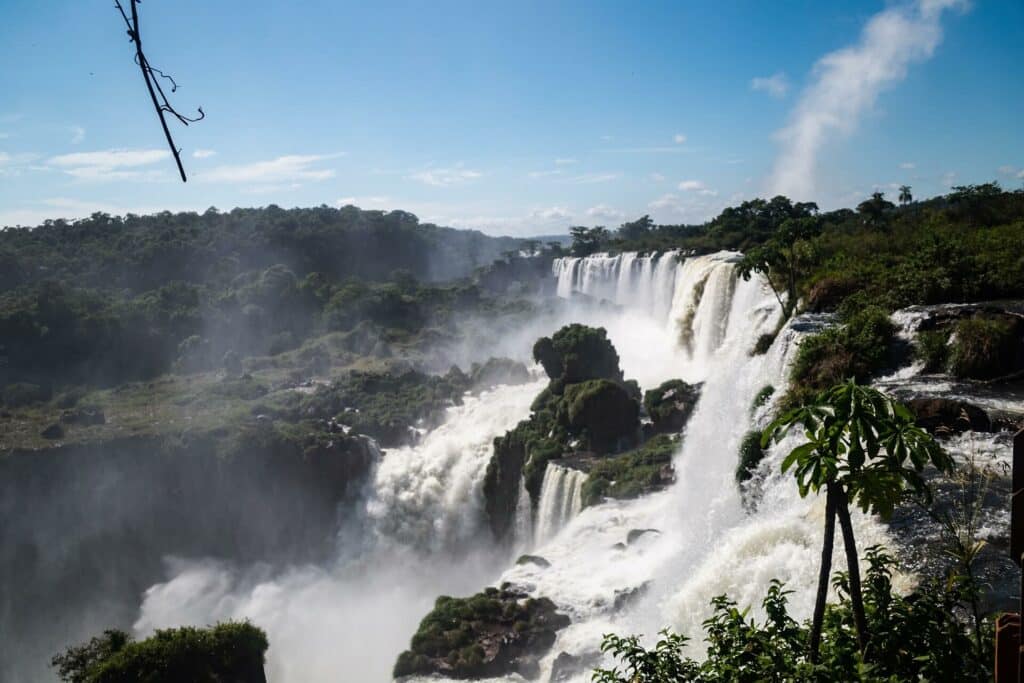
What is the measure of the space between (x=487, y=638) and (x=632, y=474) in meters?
7.93

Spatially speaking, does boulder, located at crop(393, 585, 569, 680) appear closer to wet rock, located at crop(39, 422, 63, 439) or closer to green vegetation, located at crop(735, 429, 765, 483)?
green vegetation, located at crop(735, 429, 765, 483)

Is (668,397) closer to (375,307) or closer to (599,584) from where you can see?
(599,584)

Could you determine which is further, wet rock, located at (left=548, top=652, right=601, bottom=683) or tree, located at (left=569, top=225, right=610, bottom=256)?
tree, located at (left=569, top=225, right=610, bottom=256)

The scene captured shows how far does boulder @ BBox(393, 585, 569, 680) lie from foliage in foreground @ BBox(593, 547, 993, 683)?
33.7 ft

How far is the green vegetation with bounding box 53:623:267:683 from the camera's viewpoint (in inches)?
627

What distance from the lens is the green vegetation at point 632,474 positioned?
21.2 m

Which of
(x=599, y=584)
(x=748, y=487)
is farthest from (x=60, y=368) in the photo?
(x=748, y=487)

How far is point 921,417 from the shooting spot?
11.0 metres

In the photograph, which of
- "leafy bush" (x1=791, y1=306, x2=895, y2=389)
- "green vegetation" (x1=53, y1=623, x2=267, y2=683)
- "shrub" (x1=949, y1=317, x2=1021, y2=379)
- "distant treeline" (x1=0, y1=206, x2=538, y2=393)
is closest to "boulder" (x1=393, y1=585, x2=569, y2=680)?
"green vegetation" (x1=53, y1=623, x2=267, y2=683)

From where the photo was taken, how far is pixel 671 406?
26969 mm

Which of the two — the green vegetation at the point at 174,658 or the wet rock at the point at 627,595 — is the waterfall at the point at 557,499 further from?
the green vegetation at the point at 174,658

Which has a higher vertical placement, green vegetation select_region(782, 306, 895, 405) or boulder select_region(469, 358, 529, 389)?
green vegetation select_region(782, 306, 895, 405)

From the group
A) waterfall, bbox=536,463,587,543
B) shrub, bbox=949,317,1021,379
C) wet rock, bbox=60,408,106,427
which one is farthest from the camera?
wet rock, bbox=60,408,106,427

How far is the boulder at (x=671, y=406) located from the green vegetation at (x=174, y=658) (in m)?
15.7
